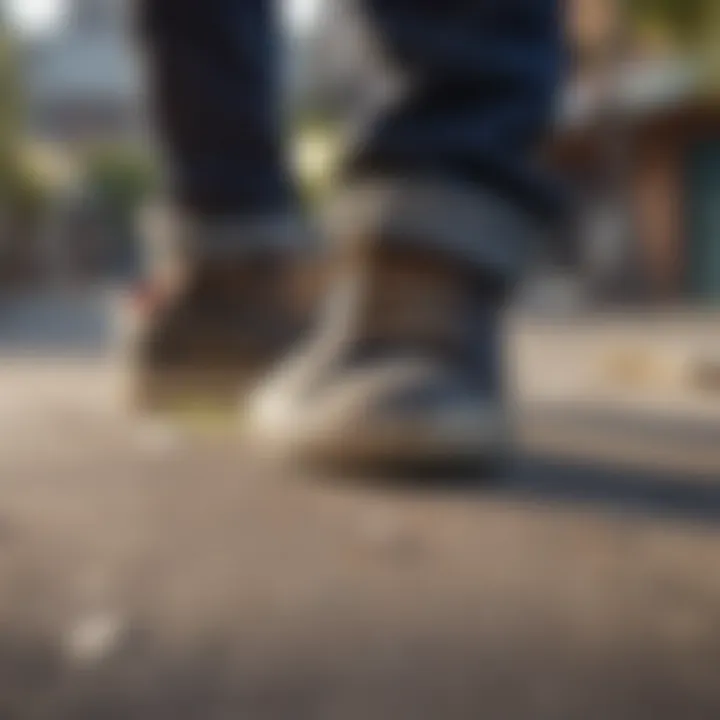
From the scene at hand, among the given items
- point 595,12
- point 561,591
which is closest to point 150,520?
point 561,591

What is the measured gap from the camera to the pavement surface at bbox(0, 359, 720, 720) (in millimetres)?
614

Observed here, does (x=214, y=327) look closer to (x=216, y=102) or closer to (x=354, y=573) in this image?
(x=216, y=102)

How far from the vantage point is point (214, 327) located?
1473mm

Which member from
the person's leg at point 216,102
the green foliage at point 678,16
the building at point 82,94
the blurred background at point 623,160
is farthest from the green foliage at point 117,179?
the person's leg at point 216,102

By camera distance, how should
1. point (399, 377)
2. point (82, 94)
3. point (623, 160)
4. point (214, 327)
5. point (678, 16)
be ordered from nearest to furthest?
1. point (399, 377)
2. point (214, 327)
3. point (678, 16)
4. point (623, 160)
5. point (82, 94)

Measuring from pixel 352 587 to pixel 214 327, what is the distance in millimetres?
698

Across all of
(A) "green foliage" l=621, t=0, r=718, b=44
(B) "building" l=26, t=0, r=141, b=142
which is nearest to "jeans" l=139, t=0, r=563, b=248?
(A) "green foliage" l=621, t=0, r=718, b=44

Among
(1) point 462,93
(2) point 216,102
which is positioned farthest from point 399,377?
(2) point 216,102

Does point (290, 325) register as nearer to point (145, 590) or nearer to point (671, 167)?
point (145, 590)

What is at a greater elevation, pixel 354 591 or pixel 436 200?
pixel 436 200

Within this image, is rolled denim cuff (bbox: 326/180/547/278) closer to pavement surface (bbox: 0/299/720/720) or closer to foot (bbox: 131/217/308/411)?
pavement surface (bbox: 0/299/720/720)

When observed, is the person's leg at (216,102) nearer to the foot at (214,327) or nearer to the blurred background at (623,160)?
the foot at (214,327)

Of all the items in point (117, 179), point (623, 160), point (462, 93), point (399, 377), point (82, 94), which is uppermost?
point (82, 94)

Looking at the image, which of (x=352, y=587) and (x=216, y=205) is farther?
(x=216, y=205)
